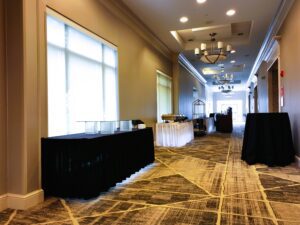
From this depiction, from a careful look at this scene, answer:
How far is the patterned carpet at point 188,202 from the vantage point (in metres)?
2.53

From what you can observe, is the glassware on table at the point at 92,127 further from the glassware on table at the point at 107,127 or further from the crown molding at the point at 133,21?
the crown molding at the point at 133,21

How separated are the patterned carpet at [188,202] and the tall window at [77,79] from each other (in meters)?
1.23

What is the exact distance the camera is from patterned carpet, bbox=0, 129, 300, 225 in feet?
8.30

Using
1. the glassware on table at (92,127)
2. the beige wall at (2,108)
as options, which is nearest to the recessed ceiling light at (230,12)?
the glassware on table at (92,127)

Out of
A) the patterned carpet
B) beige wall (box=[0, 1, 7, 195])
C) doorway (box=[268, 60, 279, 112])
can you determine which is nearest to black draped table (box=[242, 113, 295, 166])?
the patterned carpet

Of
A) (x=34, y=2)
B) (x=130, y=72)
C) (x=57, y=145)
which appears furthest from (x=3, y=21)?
(x=130, y=72)

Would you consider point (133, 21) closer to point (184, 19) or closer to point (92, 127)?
point (184, 19)

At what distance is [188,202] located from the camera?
9.84 feet

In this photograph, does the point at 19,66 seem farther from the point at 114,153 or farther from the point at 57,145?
the point at 114,153

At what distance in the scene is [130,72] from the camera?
635 cm

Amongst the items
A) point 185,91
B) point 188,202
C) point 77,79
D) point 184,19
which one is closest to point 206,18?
point 184,19

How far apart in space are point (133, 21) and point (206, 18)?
1.95 m

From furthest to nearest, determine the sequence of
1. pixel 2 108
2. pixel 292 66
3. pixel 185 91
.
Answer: pixel 185 91
pixel 292 66
pixel 2 108

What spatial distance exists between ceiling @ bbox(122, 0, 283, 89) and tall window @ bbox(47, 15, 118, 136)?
1.61 metres
